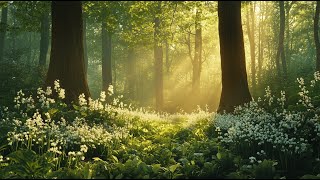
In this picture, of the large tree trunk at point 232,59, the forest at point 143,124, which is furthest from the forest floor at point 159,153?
the large tree trunk at point 232,59

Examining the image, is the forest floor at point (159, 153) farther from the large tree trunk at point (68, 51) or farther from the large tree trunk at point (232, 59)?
the large tree trunk at point (232, 59)

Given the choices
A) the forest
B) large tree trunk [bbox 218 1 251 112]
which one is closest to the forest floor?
the forest

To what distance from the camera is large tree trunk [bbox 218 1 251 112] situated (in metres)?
13.8

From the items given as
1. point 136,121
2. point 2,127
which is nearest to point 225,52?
point 136,121

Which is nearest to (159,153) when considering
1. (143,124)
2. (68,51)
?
(143,124)

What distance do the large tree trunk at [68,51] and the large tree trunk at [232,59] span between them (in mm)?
5276

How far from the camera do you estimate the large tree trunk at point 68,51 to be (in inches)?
488

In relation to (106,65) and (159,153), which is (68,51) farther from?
(106,65)

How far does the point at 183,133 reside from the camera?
10820 millimetres

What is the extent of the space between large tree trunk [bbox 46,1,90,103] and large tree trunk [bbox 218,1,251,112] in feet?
17.3

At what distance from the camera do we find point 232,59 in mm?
14078

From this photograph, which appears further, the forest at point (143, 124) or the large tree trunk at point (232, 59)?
the large tree trunk at point (232, 59)

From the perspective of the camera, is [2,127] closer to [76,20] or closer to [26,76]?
[76,20]

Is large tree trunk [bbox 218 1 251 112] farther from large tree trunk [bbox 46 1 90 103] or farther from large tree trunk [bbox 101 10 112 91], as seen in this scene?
large tree trunk [bbox 101 10 112 91]
